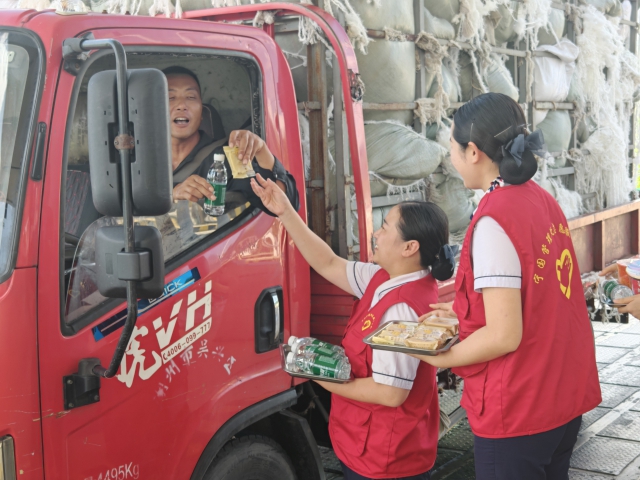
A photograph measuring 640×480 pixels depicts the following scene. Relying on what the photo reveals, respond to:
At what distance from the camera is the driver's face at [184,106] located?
2.30 meters

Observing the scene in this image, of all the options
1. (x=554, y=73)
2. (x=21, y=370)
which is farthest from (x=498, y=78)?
(x=21, y=370)

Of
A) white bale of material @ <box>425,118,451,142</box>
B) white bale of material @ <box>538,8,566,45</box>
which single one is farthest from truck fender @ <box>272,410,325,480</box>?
white bale of material @ <box>538,8,566,45</box>

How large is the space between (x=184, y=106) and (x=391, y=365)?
1.05 meters

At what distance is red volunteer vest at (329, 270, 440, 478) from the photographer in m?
2.28

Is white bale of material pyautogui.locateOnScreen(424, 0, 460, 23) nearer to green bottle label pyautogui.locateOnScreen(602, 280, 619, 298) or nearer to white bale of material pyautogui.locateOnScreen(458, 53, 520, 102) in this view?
white bale of material pyautogui.locateOnScreen(458, 53, 520, 102)

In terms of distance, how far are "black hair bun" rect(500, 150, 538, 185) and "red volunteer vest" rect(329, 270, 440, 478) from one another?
1.75 feet

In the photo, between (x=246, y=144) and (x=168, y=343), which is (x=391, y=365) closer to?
(x=168, y=343)

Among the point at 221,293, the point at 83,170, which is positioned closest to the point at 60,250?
the point at 83,170

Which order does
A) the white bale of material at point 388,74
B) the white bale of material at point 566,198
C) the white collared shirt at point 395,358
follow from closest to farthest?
1. the white collared shirt at point 395,358
2. the white bale of material at point 388,74
3. the white bale of material at point 566,198

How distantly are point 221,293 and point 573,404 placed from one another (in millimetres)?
1079

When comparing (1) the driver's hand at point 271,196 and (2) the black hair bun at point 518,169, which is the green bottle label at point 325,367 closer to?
(1) the driver's hand at point 271,196

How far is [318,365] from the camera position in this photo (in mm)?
2223

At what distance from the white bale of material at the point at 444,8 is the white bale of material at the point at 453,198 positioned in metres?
0.75

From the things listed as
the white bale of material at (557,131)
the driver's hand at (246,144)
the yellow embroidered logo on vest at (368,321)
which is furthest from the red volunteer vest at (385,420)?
the white bale of material at (557,131)
